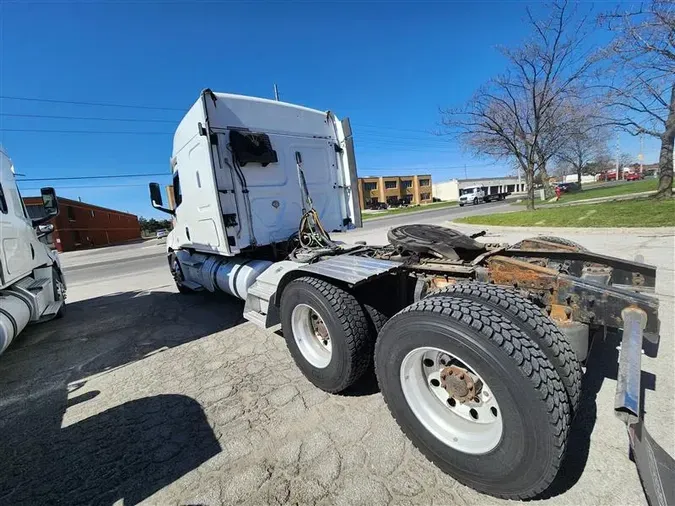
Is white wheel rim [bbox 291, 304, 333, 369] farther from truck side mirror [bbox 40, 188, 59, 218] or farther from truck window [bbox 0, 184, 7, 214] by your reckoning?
truck side mirror [bbox 40, 188, 59, 218]

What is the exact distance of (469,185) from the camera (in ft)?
273

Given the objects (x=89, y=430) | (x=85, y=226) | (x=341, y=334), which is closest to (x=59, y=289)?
(x=89, y=430)

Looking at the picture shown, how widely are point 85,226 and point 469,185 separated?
7772 centimetres

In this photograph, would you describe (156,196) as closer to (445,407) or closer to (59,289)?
(59,289)

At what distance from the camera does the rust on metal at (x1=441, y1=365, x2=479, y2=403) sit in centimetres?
202

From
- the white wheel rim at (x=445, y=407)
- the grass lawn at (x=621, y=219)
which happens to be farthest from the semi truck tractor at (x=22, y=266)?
the grass lawn at (x=621, y=219)

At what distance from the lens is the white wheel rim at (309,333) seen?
317cm

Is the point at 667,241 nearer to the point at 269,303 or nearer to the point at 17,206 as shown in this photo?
the point at 269,303

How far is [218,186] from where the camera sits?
4398 millimetres

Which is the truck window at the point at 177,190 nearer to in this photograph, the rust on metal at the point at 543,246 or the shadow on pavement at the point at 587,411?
the rust on metal at the point at 543,246

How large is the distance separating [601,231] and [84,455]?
40.9 ft

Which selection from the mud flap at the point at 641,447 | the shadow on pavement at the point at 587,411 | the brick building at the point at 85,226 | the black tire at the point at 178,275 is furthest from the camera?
the brick building at the point at 85,226

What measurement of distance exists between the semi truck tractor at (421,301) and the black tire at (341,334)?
0.04ft

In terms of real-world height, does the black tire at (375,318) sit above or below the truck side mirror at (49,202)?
below
